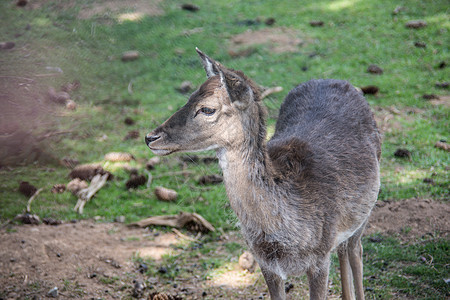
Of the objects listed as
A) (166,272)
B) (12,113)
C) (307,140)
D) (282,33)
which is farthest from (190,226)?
(282,33)

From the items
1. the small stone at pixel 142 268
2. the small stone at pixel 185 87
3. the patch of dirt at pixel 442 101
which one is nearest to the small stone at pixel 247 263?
the small stone at pixel 142 268

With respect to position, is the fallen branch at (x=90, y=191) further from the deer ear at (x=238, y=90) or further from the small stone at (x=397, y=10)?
the small stone at (x=397, y=10)

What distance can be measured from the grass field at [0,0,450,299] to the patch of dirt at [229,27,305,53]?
8cm

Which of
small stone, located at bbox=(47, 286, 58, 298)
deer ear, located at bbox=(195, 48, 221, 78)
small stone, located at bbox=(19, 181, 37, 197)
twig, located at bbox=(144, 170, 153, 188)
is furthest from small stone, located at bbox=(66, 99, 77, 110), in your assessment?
twig, located at bbox=(144, 170, 153, 188)

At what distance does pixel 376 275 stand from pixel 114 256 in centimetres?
257

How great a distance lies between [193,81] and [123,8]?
618 centimetres

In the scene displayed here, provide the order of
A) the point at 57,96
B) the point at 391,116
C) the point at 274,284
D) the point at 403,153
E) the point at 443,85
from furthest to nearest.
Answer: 1. the point at 443,85
2. the point at 391,116
3. the point at 403,153
4. the point at 274,284
5. the point at 57,96

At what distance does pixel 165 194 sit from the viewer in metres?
6.06

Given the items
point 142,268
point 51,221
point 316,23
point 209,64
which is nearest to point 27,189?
point 51,221

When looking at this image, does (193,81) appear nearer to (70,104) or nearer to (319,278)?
(319,278)

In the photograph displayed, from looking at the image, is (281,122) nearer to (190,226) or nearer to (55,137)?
(190,226)

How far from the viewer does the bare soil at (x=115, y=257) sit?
449cm

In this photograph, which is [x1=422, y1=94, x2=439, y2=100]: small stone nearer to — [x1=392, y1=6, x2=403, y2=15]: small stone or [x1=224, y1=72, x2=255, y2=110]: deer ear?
[x1=392, y1=6, x2=403, y2=15]: small stone

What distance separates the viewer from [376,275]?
4766 millimetres
